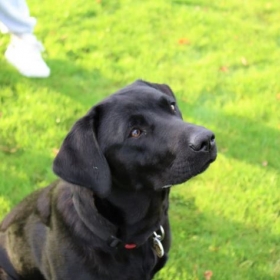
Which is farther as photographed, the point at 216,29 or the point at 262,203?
the point at 216,29

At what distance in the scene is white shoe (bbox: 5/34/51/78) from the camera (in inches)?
202

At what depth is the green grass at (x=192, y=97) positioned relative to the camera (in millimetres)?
3773

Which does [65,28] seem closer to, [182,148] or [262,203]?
[262,203]

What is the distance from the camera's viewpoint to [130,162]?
8.21 ft

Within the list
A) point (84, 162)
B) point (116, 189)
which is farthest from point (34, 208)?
point (84, 162)

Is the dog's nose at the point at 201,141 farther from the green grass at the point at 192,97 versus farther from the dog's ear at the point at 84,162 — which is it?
the green grass at the point at 192,97

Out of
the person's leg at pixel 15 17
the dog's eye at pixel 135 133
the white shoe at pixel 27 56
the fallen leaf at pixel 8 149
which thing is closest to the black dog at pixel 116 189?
the dog's eye at pixel 135 133

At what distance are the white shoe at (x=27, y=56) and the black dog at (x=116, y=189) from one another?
240 centimetres

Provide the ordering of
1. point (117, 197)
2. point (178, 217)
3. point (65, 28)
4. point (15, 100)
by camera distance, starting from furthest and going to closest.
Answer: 1. point (65, 28)
2. point (15, 100)
3. point (178, 217)
4. point (117, 197)

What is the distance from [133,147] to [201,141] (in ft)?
1.13

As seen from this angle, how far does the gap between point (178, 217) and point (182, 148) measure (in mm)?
1634

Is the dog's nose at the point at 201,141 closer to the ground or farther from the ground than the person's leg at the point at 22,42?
farther from the ground

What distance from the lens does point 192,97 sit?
5.10 m

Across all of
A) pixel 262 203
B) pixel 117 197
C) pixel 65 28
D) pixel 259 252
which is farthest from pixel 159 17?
pixel 117 197
